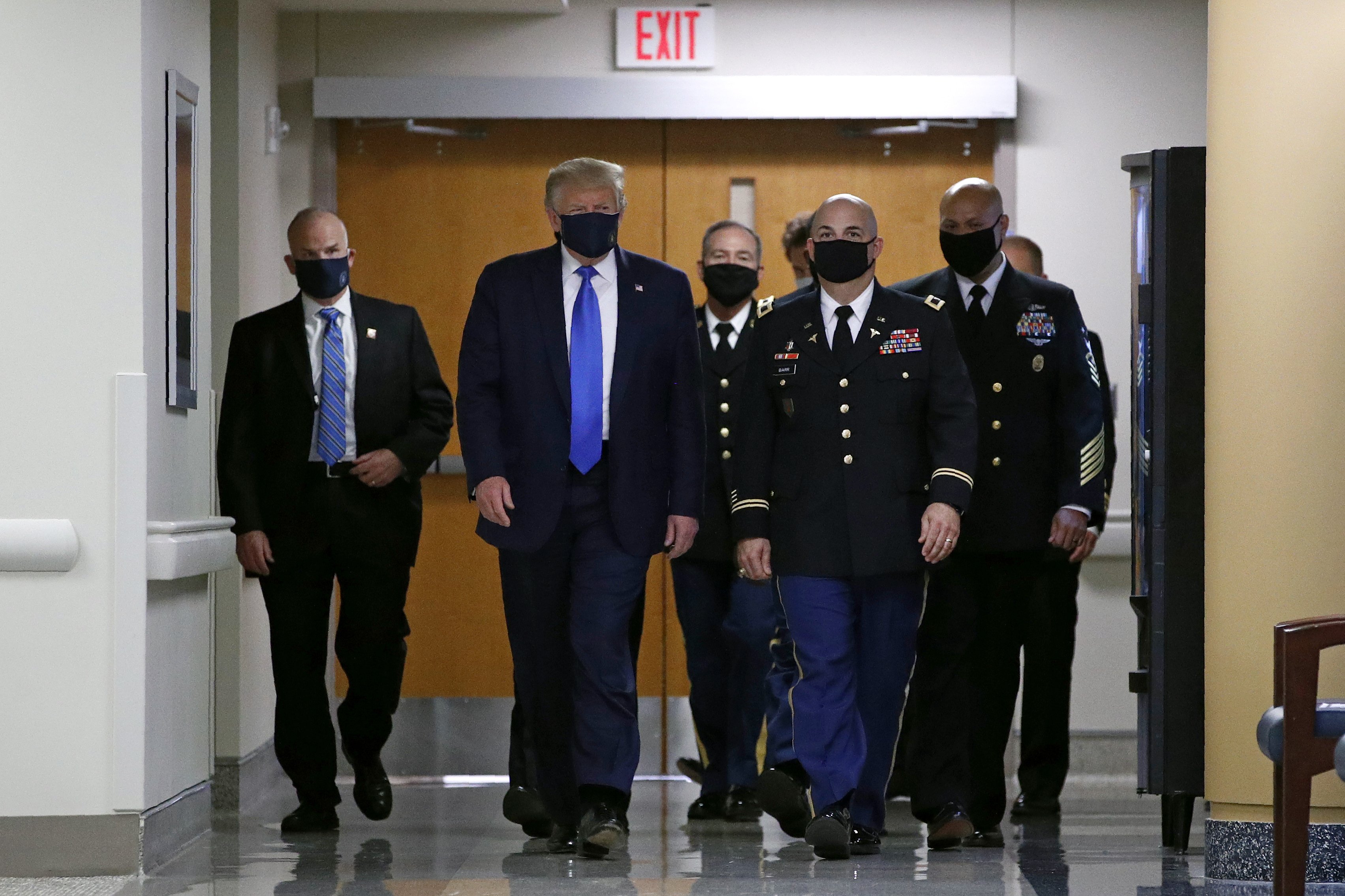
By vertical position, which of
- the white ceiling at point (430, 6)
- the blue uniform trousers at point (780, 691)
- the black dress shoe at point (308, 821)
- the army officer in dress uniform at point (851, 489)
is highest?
the white ceiling at point (430, 6)

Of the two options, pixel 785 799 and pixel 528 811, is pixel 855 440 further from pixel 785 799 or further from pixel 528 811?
pixel 528 811

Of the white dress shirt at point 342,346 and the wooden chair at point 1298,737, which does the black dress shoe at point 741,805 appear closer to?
the white dress shirt at point 342,346

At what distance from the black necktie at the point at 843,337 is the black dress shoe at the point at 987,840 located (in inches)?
51.4

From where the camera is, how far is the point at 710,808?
5.13m

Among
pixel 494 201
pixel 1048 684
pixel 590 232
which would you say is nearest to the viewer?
pixel 590 232

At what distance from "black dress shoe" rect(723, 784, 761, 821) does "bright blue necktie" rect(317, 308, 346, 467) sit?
1.51m

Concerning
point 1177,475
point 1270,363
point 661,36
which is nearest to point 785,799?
point 1177,475

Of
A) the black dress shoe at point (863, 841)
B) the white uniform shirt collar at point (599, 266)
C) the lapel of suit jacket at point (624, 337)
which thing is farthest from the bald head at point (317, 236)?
the black dress shoe at point (863, 841)

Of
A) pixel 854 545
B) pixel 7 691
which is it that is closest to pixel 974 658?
pixel 854 545

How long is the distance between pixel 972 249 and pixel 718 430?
913mm

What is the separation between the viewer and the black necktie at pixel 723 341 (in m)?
5.15

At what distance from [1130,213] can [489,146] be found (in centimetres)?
273

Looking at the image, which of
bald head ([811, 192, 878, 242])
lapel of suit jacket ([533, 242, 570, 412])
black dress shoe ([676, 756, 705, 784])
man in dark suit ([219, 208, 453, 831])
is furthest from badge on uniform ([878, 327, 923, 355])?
black dress shoe ([676, 756, 705, 784])

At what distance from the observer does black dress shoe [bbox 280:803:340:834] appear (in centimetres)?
494
